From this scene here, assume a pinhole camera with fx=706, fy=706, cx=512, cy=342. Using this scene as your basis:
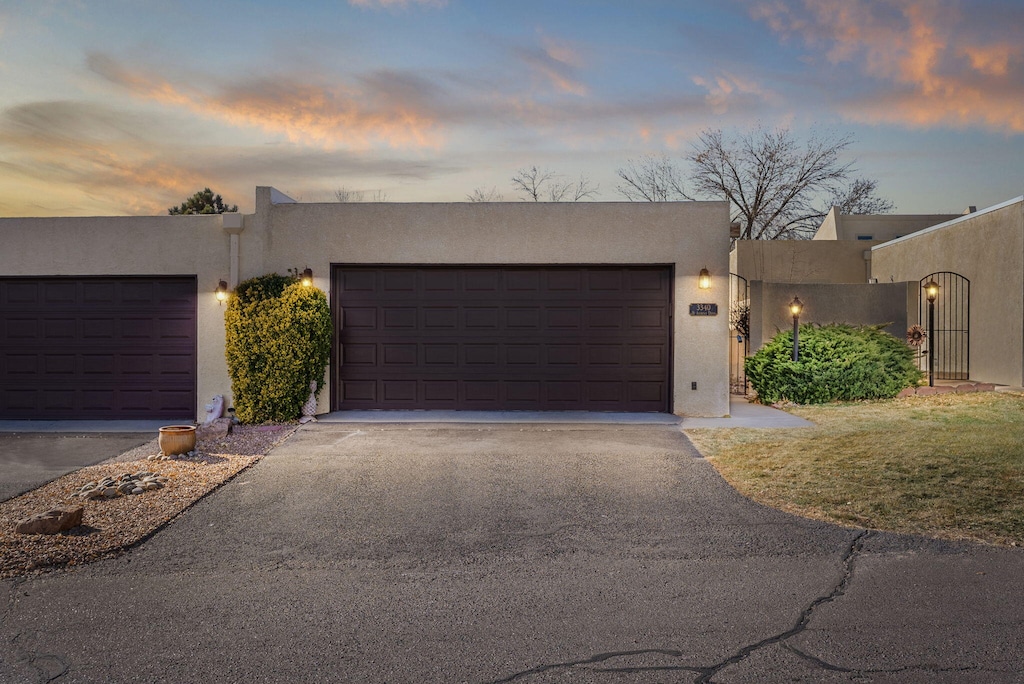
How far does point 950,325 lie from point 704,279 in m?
8.02

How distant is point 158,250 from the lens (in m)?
10.8

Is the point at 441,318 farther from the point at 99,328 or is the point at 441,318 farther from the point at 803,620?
the point at 803,620

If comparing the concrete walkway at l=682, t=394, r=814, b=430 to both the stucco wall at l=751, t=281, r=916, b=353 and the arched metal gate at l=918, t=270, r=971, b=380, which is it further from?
the arched metal gate at l=918, t=270, r=971, b=380

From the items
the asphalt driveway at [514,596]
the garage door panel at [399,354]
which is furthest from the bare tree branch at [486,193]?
the asphalt driveway at [514,596]

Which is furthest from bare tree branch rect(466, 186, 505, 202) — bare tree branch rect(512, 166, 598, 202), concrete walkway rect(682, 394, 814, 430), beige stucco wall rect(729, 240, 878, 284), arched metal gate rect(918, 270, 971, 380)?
concrete walkway rect(682, 394, 814, 430)

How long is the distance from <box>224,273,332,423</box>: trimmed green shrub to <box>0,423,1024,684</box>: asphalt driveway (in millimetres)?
3393

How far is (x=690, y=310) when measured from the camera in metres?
10.5

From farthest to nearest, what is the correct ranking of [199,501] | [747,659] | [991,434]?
[991,434] → [199,501] → [747,659]

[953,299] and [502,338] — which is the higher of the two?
[953,299]

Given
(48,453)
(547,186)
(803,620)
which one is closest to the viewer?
(803,620)

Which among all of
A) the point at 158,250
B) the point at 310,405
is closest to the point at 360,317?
the point at 310,405

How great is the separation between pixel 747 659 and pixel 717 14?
1066 centimetres

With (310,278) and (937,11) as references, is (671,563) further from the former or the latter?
(937,11)

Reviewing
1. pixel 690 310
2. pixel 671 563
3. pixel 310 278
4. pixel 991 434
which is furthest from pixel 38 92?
pixel 991 434
